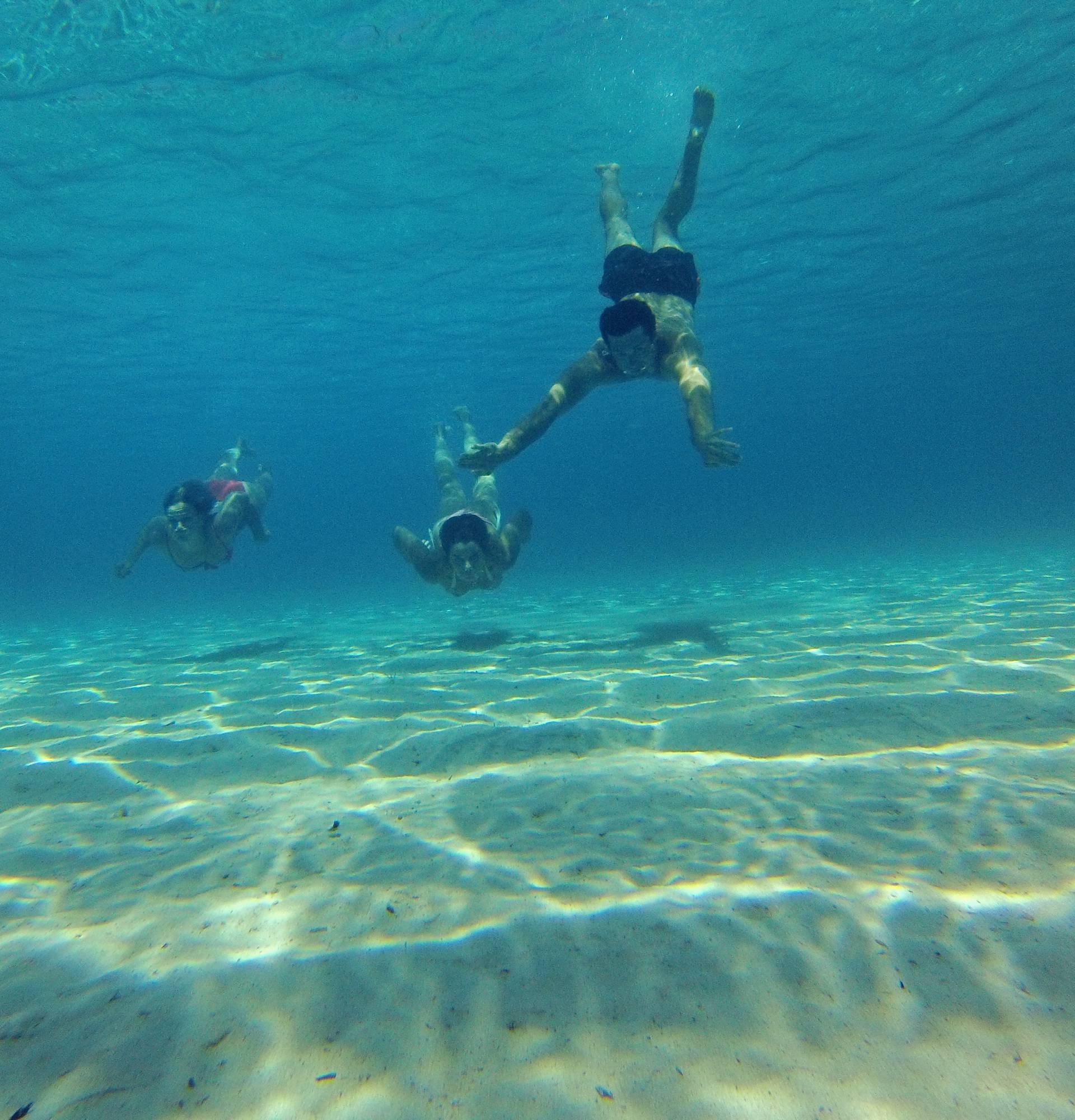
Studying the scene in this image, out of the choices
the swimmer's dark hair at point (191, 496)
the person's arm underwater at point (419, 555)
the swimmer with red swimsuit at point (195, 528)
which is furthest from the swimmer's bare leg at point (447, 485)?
the swimmer's dark hair at point (191, 496)

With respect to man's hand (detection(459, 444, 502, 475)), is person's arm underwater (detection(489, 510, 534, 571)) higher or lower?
lower

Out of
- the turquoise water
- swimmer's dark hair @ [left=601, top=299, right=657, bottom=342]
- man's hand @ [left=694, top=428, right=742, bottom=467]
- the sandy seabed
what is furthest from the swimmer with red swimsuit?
man's hand @ [left=694, top=428, right=742, bottom=467]

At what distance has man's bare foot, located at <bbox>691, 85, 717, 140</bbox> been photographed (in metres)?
8.23

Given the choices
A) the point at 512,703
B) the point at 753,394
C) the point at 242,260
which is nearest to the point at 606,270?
the point at 512,703

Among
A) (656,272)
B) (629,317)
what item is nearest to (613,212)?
(656,272)

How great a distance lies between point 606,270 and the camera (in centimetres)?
764

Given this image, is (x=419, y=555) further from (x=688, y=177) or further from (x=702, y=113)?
(x=702, y=113)

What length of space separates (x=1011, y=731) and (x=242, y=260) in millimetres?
24347

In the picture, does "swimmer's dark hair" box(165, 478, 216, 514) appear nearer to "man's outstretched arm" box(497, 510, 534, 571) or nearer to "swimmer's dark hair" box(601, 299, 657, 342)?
"man's outstretched arm" box(497, 510, 534, 571)

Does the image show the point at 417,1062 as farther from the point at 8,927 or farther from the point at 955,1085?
the point at 8,927

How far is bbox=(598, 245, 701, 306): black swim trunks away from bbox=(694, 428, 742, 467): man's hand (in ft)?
9.97

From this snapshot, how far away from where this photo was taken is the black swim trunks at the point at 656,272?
7.43 metres

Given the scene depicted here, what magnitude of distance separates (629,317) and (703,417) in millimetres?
1387

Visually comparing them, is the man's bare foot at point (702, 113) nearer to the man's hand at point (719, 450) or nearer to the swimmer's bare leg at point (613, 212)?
the swimmer's bare leg at point (613, 212)
